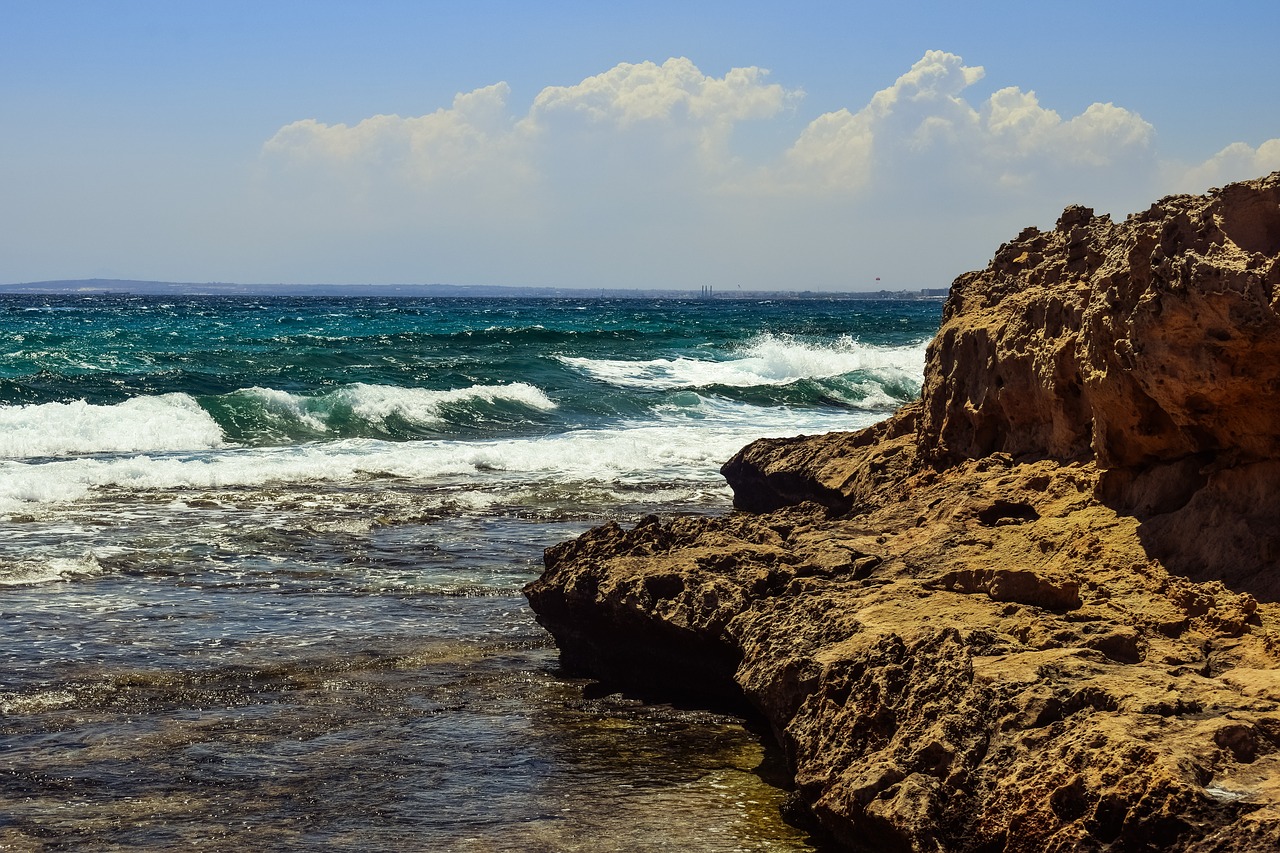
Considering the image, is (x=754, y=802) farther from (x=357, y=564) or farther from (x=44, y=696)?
(x=357, y=564)

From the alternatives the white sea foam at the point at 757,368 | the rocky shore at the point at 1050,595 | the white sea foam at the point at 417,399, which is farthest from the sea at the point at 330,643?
the white sea foam at the point at 757,368

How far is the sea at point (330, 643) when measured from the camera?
4773 millimetres

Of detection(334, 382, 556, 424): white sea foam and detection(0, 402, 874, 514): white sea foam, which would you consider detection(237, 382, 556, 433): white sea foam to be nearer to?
detection(334, 382, 556, 424): white sea foam

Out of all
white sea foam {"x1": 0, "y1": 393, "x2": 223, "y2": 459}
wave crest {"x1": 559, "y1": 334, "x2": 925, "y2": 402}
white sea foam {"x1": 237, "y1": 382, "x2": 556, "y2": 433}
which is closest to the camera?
white sea foam {"x1": 0, "y1": 393, "x2": 223, "y2": 459}

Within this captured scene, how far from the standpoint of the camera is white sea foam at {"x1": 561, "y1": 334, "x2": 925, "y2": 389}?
29.2 metres

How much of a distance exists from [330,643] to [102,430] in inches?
470

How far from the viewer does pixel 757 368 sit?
3275 cm

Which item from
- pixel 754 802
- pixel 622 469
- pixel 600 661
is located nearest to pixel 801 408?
pixel 622 469

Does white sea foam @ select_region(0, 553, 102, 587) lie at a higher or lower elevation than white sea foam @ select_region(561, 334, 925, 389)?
lower

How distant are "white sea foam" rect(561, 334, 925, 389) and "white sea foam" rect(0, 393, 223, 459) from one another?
1115 cm

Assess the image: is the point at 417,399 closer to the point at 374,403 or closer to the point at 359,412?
the point at 374,403

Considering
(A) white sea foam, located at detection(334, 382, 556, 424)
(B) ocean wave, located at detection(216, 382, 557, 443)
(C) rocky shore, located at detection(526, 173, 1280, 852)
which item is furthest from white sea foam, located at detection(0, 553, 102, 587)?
(A) white sea foam, located at detection(334, 382, 556, 424)

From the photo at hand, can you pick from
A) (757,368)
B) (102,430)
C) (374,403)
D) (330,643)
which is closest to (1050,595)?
(330,643)

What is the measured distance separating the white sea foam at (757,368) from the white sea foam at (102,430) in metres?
11.2
